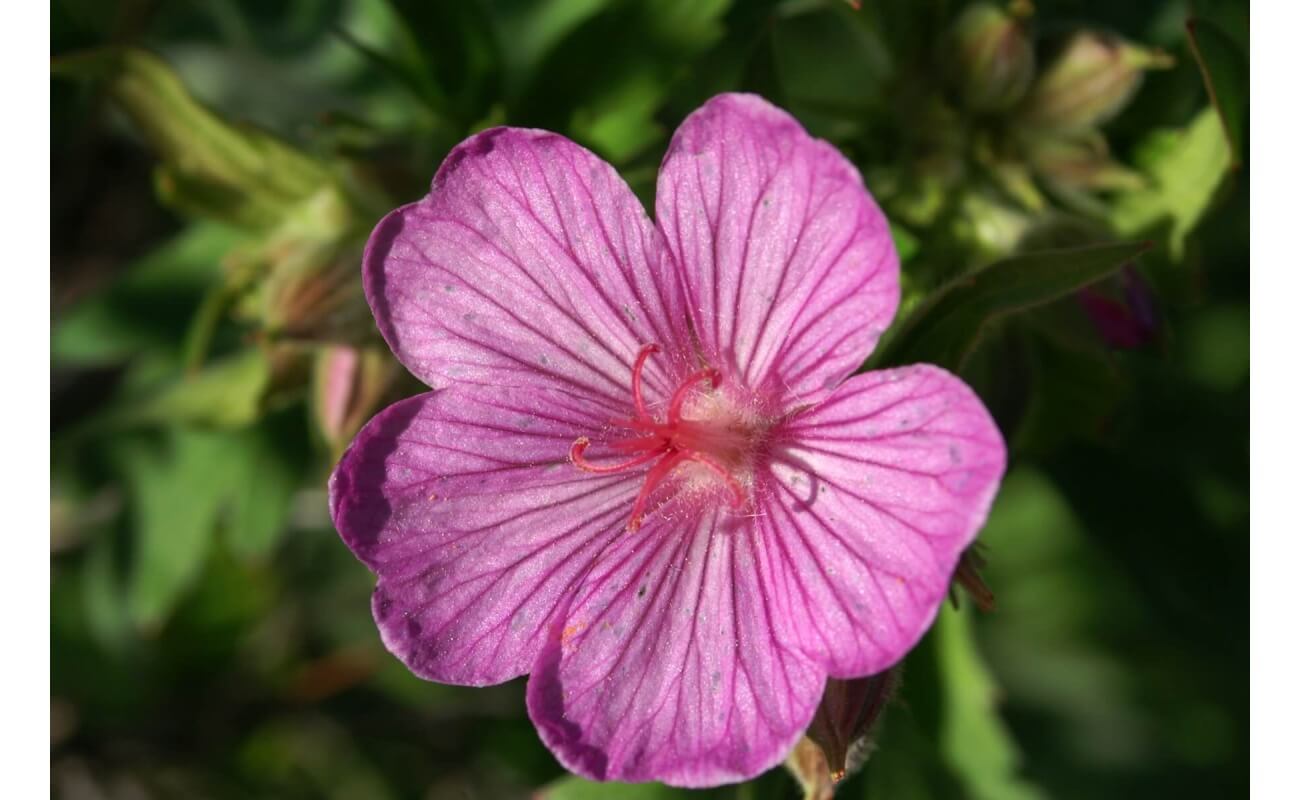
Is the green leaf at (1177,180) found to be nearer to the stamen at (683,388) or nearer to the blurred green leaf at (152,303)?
the stamen at (683,388)

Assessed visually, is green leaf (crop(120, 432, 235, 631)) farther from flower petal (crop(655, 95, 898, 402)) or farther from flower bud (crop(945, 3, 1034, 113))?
flower bud (crop(945, 3, 1034, 113))

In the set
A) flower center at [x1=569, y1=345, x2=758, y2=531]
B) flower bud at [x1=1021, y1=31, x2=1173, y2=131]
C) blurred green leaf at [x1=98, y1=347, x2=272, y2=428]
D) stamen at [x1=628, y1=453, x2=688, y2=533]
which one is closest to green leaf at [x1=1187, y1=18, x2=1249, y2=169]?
flower bud at [x1=1021, y1=31, x2=1173, y2=131]

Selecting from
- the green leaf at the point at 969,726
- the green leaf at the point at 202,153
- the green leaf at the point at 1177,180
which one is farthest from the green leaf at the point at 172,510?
the green leaf at the point at 1177,180

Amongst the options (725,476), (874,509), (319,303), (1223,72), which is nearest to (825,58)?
(1223,72)

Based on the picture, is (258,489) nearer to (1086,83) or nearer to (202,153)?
(202,153)

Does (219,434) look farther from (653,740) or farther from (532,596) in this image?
(653,740)

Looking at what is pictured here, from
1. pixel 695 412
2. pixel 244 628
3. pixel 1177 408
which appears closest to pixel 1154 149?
pixel 1177 408
